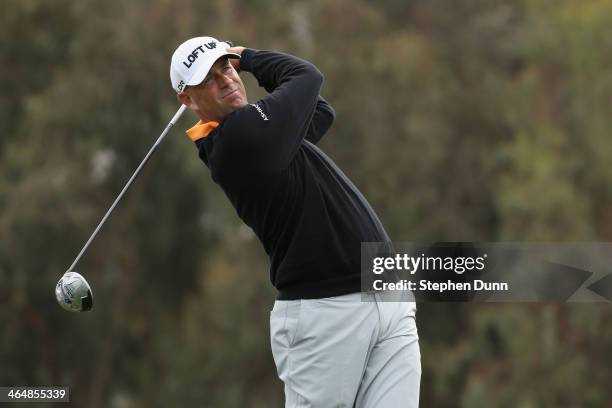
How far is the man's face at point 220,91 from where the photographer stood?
376 centimetres

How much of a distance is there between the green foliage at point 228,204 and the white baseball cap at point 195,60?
33.3 feet

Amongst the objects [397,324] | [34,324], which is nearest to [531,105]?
[34,324]

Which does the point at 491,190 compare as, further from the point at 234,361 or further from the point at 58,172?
the point at 58,172

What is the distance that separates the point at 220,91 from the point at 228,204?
11254 mm

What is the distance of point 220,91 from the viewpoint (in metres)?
3.77

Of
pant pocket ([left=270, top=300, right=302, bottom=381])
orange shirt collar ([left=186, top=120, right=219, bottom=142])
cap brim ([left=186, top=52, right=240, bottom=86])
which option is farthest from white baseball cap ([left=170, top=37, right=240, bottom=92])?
pant pocket ([left=270, top=300, right=302, bottom=381])

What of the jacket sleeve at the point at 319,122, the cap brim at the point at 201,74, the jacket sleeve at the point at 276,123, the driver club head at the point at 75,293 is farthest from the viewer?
the driver club head at the point at 75,293

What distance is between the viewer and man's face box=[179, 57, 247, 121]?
3756 mm

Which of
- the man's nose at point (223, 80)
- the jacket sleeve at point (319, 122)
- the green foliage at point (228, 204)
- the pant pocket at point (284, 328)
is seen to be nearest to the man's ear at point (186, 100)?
the man's nose at point (223, 80)

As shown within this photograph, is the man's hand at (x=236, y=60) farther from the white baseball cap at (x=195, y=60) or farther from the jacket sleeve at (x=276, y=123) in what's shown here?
the jacket sleeve at (x=276, y=123)

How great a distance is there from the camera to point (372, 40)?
15.9m

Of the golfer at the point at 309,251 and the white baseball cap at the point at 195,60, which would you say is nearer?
the golfer at the point at 309,251

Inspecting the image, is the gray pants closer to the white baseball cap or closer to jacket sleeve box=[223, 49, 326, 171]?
jacket sleeve box=[223, 49, 326, 171]

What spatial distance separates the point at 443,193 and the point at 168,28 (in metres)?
4.33
